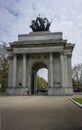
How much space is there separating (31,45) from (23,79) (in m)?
7.03

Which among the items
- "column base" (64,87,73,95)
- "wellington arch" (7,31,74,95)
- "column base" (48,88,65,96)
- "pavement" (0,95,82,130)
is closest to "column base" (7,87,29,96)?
"wellington arch" (7,31,74,95)

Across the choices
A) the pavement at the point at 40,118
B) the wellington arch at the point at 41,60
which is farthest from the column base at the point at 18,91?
the pavement at the point at 40,118

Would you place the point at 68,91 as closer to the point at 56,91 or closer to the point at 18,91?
the point at 56,91

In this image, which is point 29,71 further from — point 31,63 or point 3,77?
point 3,77

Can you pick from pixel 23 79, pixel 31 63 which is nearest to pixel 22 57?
pixel 31 63

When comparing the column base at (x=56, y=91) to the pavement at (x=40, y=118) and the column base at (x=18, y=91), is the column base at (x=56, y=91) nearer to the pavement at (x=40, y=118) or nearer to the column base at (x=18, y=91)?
the column base at (x=18, y=91)

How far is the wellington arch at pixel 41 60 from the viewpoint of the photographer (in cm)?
3791

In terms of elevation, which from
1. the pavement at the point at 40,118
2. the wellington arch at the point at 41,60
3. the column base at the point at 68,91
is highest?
the wellington arch at the point at 41,60

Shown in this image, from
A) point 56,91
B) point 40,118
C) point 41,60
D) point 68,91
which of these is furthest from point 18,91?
point 40,118

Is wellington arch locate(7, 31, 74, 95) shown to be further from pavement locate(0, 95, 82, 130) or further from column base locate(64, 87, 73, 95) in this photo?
pavement locate(0, 95, 82, 130)

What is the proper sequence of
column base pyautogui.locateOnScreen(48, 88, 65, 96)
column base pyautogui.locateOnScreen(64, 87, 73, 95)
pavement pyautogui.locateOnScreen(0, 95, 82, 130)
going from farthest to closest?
column base pyautogui.locateOnScreen(64, 87, 73, 95) → column base pyautogui.locateOnScreen(48, 88, 65, 96) → pavement pyautogui.locateOnScreen(0, 95, 82, 130)

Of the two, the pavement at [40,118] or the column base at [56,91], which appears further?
the column base at [56,91]

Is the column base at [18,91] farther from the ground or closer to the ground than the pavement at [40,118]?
farther from the ground

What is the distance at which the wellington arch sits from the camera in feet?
124
